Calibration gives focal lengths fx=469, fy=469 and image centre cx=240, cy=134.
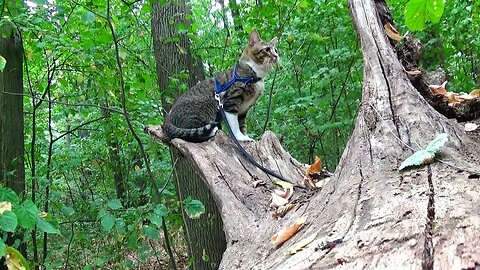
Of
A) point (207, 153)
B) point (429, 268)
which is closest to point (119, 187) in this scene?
point (207, 153)

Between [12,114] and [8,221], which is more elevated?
[12,114]

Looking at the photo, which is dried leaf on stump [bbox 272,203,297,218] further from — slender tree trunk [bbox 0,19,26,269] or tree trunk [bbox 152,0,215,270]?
slender tree trunk [bbox 0,19,26,269]

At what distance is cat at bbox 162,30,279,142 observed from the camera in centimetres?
367

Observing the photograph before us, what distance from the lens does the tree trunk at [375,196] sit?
89cm

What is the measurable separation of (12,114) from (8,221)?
344 centimetres

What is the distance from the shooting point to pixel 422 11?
1.21 meters

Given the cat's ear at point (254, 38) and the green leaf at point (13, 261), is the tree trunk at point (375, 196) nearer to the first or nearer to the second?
the green leaf at point (13, 261)

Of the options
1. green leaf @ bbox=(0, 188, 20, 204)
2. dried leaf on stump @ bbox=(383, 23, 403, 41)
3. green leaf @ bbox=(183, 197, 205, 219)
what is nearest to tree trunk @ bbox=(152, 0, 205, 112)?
green leaf @ bbox=(183, 197, 205, 219)

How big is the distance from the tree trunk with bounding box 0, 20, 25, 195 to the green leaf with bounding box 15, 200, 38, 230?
2.99 metres

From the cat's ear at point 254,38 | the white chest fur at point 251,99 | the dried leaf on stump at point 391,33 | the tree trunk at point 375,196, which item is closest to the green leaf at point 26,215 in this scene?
the tree trunk at point 375,196

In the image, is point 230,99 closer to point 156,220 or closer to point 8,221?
point 156,220

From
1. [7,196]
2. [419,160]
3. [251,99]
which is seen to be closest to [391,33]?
[419,160]

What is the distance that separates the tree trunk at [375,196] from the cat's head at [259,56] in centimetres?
178

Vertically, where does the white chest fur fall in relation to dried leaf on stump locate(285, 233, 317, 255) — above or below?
above
